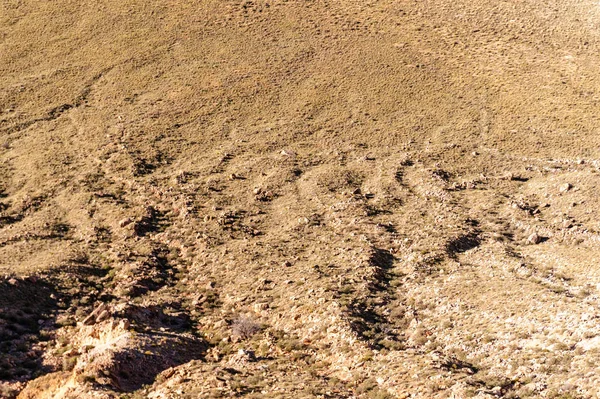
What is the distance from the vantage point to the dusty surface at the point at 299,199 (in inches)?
711

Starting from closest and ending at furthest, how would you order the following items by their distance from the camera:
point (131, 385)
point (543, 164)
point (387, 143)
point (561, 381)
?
point (561, 381) → point (131, 385) → point (543, 164) → point (387, 143)

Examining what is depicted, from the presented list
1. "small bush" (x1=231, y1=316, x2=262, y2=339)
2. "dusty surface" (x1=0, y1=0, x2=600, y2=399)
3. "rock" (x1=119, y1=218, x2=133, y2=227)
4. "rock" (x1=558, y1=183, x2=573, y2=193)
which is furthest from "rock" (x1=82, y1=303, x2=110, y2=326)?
"rock" (x1=558, y1=183, x2=573, y2=193)

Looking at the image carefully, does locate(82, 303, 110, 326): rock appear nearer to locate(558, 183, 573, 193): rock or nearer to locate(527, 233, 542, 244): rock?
locate(527, 233, 542, 244): rock

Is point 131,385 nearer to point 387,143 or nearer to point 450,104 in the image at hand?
point 387,143

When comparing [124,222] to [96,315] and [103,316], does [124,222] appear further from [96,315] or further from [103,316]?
[103,316]

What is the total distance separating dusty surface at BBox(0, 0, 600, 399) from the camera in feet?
59.2

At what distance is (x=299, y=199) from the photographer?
→ 1302 inches

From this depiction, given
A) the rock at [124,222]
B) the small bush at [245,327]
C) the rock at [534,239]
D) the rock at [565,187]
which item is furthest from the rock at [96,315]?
the rock at [565,187]

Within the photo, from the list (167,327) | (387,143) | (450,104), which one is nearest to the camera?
(167,327)

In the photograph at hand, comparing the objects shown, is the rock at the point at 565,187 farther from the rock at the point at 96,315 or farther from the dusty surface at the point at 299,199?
the rock at the point at 96,315

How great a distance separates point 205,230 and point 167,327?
8922 mm

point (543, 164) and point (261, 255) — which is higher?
point (261, 255)

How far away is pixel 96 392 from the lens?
1583 cm

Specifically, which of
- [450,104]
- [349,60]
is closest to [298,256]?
[450,104]
